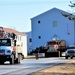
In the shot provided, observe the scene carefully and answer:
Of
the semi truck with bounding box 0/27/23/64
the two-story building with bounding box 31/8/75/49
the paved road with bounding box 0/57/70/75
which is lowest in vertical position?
the paved road with bounding box 0/57/70/75

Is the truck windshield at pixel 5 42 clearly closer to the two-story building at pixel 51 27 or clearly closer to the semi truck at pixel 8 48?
the semi truck at pixel 8 48

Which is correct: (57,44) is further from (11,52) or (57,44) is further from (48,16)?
(11,52)

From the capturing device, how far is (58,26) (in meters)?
89.9

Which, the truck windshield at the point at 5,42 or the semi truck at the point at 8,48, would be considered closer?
the semi truck at the point at 8,48

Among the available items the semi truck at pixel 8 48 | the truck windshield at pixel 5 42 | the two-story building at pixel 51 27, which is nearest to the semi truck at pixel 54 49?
the two-story building at pixel 51 27

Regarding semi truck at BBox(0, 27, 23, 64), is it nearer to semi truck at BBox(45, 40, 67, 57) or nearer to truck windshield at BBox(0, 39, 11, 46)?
truck windshield at BBox(0, 39, 11, 46)

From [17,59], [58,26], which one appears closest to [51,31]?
[58,26]

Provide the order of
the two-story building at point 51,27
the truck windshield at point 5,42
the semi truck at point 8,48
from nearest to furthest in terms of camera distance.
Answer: the semi truck at point 8,48 < the truck windshield at point 5,42 < the two-story building at point 51,27

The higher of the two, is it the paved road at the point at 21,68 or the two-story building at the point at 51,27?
the two-story building at the point at 51,27

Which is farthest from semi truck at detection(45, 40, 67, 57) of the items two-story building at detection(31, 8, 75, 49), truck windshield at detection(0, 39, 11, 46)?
truck windshield at detection(0, 39, 11, 46)

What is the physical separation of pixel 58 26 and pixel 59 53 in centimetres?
2532

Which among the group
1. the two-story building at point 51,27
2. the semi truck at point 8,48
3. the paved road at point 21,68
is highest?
the two-story building at point 51,27

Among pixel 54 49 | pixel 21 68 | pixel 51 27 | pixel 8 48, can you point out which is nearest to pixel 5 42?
pixel 8 48

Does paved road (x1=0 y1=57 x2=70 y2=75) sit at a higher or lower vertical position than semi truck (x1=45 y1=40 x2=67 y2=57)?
lower
